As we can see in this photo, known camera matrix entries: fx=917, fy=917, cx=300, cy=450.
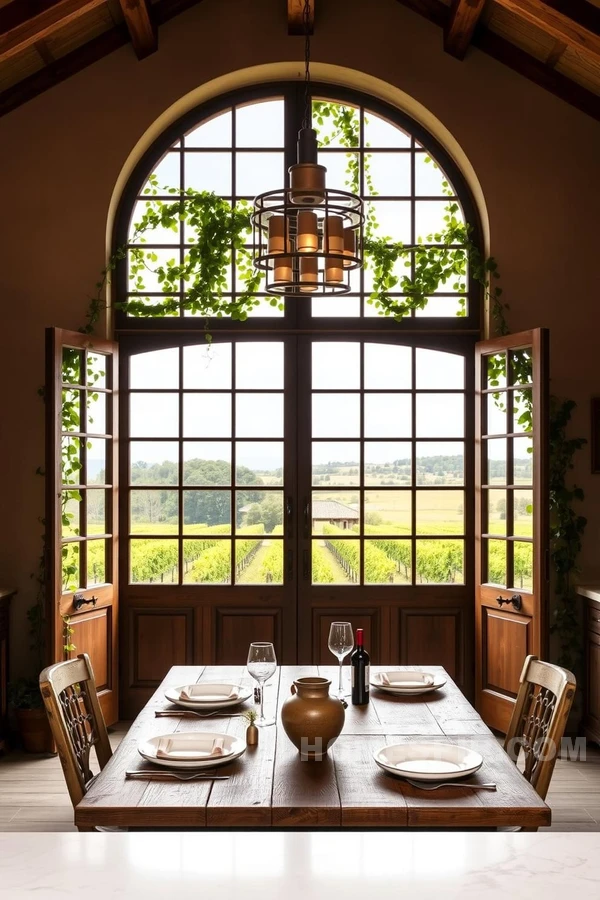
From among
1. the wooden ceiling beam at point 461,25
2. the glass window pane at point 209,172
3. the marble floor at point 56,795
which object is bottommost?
the marble floor at point 56,795

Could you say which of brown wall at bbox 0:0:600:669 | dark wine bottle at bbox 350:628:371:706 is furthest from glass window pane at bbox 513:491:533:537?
dark wine bottle at bbox 350:628:371:706

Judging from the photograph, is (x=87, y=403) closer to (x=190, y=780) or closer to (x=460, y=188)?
(x=460, y=188)

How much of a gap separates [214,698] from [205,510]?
9.12 feet

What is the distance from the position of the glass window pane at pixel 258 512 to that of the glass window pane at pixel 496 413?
1.38 m

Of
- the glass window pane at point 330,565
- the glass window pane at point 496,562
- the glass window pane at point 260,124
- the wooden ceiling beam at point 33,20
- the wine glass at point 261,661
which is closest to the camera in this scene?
the wine glass at point 261,661

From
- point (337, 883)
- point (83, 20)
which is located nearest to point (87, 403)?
point (83, 20)

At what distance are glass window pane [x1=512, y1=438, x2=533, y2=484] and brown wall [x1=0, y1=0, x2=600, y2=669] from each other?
661 mm

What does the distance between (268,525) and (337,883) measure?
181 inches

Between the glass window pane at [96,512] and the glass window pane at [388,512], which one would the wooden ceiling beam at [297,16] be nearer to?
the glass window pane at [388,512]

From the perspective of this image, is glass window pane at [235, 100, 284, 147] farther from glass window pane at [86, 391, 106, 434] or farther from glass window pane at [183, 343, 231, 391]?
glass window pane at [86, 391, 106, 434]

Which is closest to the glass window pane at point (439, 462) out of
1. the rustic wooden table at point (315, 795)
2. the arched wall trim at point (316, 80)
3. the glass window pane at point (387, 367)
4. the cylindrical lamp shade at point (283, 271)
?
the glass window pane at point (387, 367)

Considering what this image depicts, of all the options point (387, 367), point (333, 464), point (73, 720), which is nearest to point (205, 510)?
point (333, 464)

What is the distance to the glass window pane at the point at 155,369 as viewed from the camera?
582cm

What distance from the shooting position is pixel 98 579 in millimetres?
5574
